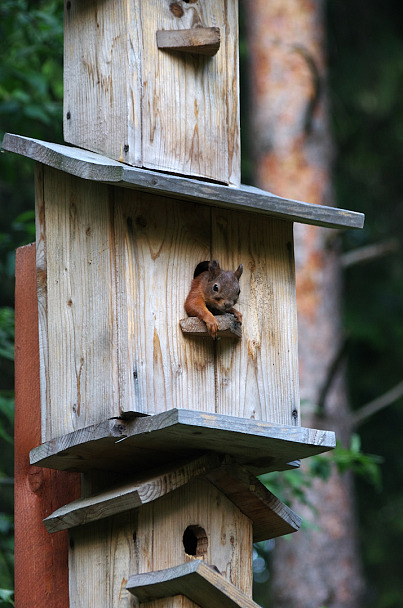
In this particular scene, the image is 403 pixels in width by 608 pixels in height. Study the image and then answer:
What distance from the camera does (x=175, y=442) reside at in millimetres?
3330

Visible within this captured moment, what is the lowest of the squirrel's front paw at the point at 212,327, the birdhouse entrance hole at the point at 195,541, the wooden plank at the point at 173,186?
the birdhouse entrance hole at the point at 195,541

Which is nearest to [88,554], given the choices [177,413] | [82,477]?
[82,477]

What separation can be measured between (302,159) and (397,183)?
4.22 m

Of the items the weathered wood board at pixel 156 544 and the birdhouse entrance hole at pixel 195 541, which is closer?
the weathered wood board at pixel 156 544

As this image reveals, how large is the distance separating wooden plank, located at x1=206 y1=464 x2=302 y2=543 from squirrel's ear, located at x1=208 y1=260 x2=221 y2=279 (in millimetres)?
619

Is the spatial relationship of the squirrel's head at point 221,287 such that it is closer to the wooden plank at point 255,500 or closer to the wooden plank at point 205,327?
the wooden plank at point 205,327

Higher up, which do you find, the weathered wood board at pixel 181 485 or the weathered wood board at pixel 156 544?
the weathered wood board at pixel 181 485

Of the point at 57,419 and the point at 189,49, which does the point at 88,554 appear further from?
the point at 189,49

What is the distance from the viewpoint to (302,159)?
7512 millimetres

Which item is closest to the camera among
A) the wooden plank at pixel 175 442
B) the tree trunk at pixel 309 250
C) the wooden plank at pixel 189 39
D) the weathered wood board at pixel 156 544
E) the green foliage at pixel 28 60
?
the wooden plank at pixel 175 442

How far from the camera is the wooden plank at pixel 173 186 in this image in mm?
3316

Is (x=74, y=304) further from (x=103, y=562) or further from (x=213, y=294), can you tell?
(x=103, y=562)

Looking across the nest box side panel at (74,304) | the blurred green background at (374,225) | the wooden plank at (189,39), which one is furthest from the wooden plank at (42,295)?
the blurred green background at (374,225)

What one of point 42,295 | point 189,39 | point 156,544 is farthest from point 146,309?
point 189,39
